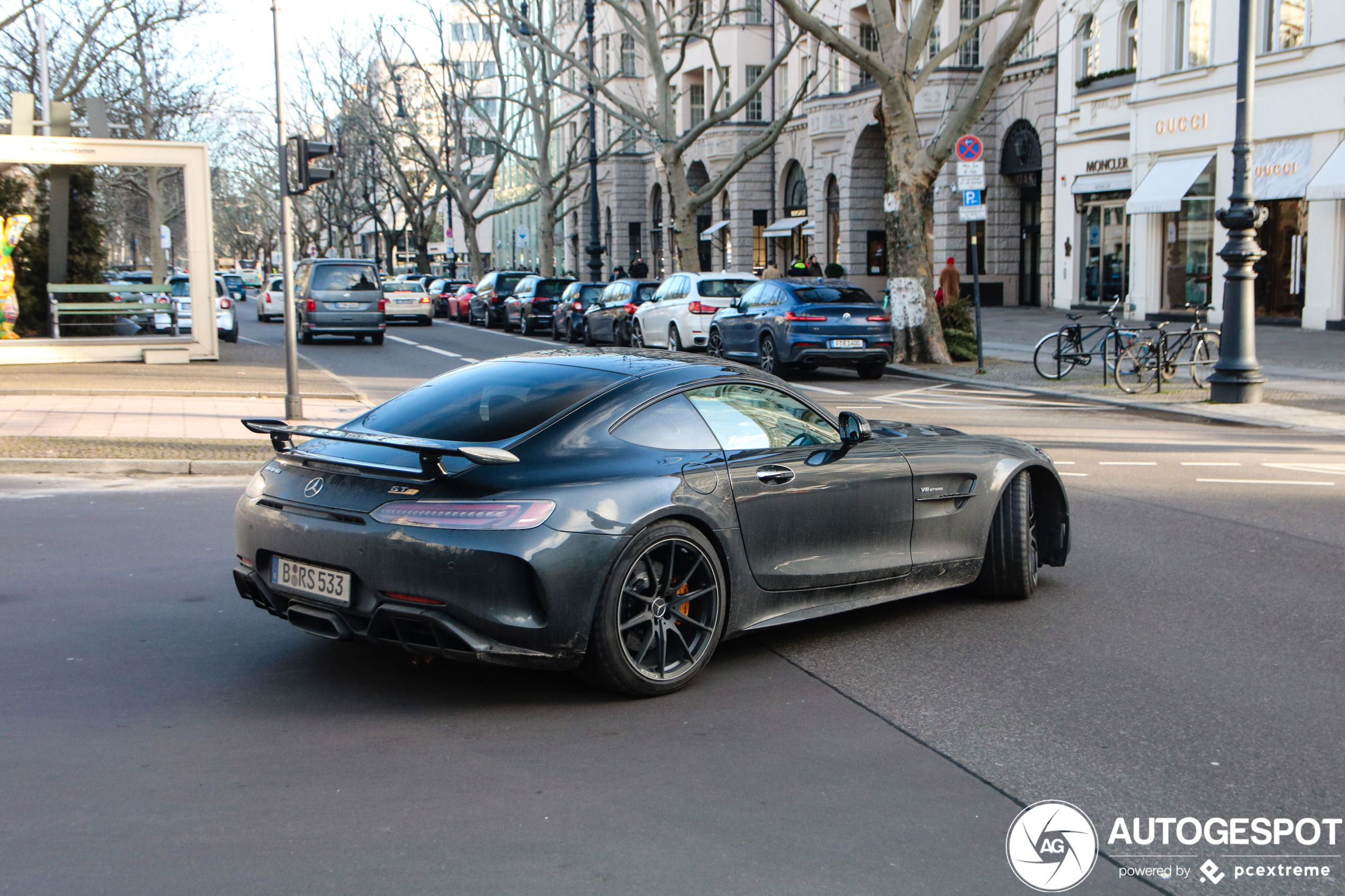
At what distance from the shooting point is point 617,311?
29328 mm

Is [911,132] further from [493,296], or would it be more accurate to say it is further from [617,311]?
[493,296]

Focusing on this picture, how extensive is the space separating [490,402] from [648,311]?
20.9m

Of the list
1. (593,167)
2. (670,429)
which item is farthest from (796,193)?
(670,429)

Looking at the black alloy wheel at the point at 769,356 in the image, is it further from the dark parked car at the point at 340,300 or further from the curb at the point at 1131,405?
the dark parked car at the point at 340,300

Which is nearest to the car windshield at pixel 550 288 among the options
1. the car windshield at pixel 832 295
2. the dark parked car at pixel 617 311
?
the dark parked car at pixel 617 311

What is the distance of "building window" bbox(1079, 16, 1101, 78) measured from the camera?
112ft

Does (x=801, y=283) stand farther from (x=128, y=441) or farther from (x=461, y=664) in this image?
(x=461, y=664)

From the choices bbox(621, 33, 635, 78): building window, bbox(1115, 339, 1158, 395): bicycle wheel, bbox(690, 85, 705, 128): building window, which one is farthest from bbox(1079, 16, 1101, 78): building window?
bbox(621, 33, 635, 78): building window

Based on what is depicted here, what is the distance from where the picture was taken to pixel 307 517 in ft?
16.8

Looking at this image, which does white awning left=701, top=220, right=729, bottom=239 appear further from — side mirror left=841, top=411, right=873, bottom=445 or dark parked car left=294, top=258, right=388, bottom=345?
side mirror left=841, top=411, right=873, bottom=445

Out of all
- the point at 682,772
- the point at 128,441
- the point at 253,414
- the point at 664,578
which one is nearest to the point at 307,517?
the point at 664,578

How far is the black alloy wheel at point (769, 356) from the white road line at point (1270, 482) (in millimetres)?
10420

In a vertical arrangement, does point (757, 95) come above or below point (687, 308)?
above

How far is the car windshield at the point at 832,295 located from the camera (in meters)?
20.7
